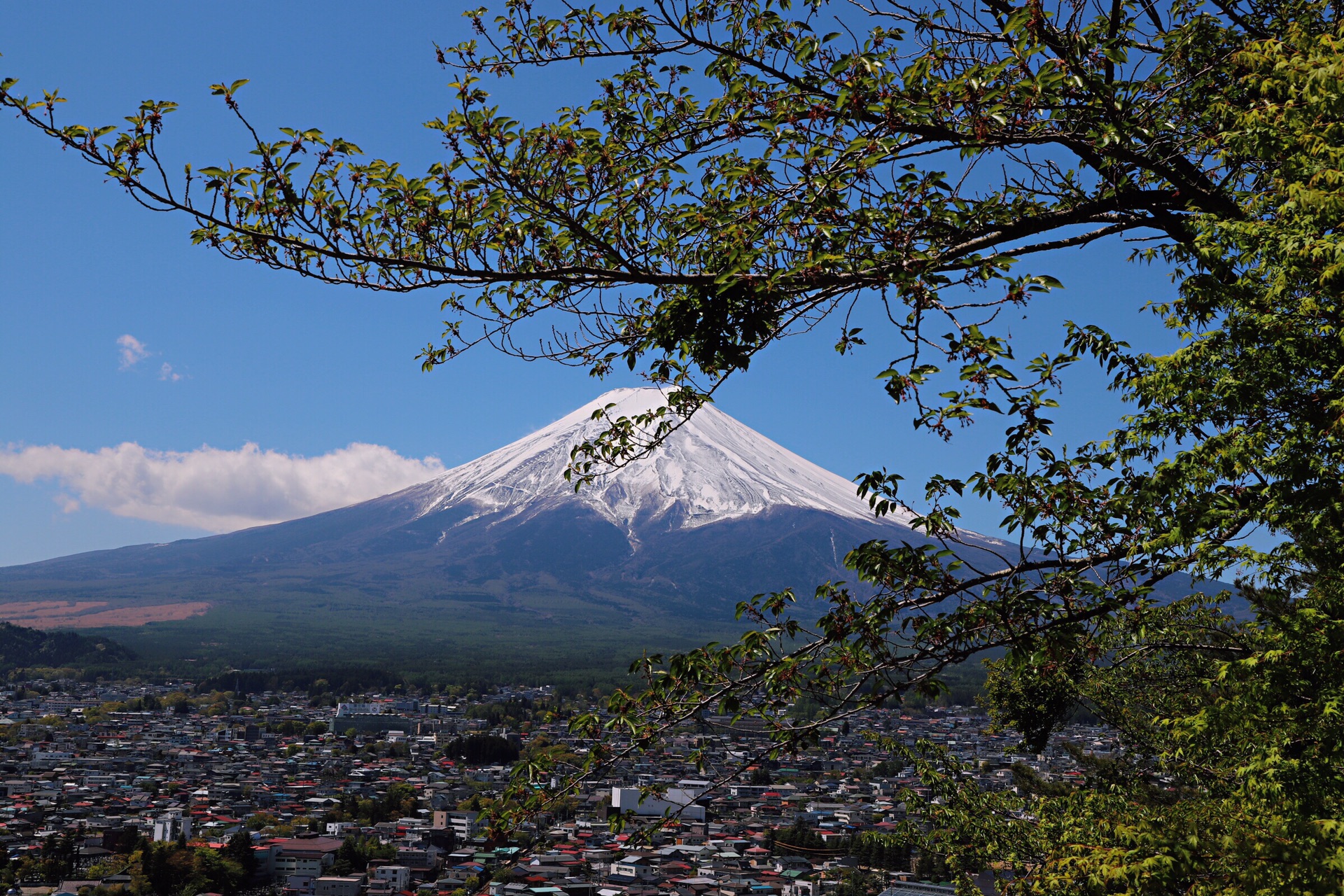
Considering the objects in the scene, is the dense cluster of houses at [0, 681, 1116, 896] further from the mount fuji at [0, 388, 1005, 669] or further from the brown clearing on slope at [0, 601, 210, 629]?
the brown clearing on slope at [0, 601, 210, 629]

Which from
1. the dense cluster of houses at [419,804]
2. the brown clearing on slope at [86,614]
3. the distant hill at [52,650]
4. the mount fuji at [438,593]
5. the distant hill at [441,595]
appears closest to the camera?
the dense cluster of houses at [419,804]

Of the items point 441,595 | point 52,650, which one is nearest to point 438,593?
point 441,595

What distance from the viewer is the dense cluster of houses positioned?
23750 millimetres

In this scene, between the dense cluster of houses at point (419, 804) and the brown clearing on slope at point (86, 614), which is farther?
the brown clearing on slope at point (86, 614)

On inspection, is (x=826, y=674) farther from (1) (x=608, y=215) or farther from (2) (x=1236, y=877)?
(2) (x=1236, y=877)

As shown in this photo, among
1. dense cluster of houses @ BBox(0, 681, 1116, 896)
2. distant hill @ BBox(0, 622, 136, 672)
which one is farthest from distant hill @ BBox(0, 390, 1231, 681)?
dense cluster of houses @ BBox(0, 681, 1116, 896)

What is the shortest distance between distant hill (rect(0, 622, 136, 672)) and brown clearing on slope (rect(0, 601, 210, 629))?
27655 millimetres

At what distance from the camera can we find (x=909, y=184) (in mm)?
3697

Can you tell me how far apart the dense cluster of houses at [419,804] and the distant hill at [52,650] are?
3435cm

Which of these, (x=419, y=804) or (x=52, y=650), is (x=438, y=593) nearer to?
(x=52, y=650)

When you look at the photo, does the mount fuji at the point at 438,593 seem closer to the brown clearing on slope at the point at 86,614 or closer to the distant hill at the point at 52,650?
the brown clearing on slope at the point at 86,614

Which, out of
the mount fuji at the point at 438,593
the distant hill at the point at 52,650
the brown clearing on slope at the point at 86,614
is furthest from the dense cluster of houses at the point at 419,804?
the brown clearing on slope at the point at 86,614

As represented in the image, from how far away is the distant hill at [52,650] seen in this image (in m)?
94.6

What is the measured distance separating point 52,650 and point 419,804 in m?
84.6
